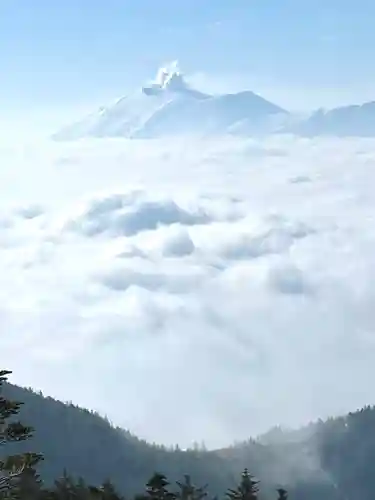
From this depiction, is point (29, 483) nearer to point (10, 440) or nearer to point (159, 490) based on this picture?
point (159, 490)

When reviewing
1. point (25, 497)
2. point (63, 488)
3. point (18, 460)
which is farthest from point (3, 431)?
point (63, 488)

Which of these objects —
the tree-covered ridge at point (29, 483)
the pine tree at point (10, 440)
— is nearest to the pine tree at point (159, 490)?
the tree-covered ridge at point (29, 483)

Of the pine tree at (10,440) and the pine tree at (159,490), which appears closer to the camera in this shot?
the pine tree at (10,440)

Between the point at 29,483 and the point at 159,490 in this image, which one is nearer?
the point at 29,483

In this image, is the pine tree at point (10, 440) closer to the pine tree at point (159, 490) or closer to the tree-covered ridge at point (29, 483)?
the tree-covered ridge at point (29, 483)

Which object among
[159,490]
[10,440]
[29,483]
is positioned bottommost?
[159,490]

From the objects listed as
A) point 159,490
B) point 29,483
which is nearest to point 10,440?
point 29,483

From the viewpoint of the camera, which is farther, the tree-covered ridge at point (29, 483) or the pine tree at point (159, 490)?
the pine tree at point (159, 490)

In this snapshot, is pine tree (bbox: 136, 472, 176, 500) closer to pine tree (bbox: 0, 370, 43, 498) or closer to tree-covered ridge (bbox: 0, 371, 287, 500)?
tree-covered ridge (bbox: 0, 371, 287, 500)

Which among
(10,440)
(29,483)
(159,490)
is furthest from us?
(159,490)

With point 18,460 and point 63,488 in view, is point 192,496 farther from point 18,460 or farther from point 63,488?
point 18,460

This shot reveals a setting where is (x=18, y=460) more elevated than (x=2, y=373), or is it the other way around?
(x=2, y=373)
